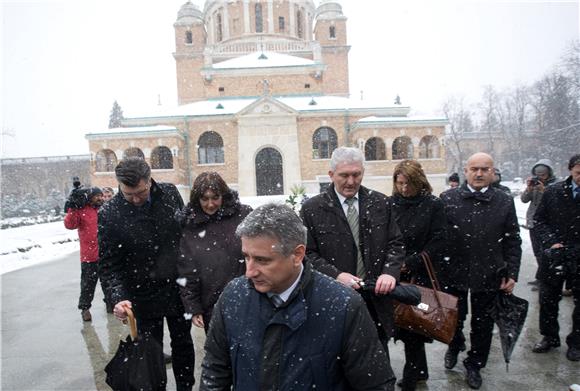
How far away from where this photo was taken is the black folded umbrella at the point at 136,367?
2.71 meters

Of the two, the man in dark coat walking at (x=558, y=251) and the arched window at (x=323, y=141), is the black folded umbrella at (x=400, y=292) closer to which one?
the man in dark coat walking at (x=558, y=251)

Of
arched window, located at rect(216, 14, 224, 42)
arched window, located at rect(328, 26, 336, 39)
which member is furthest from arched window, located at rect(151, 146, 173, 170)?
arched window, located at rect(328, 26, 336, 39)

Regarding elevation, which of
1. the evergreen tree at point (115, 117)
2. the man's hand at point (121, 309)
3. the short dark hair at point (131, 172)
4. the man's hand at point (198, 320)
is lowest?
the man's hand at point (198, 320)

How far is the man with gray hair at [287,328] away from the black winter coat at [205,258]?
1.38m

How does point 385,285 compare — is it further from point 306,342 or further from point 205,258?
point 205,258

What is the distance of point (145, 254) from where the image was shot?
128 inches

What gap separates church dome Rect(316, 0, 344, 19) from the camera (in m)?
38.0

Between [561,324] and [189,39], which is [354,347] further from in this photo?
[189,39]

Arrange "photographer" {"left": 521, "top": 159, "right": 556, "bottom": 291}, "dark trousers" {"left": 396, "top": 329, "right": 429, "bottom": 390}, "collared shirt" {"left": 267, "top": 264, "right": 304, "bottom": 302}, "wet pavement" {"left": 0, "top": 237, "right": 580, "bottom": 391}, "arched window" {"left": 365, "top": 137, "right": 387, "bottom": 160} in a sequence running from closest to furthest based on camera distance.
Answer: "collared shirt" {"left": 267, "top": 264, "right": 304, "bottom": 302}, "dark trousers" {"left": 396, "top": 329, "right": 429, "bottom": 390}, "wet pavement" {"left": 0, "top": 237, "right": 580, "bottom": 391}, "photographer" {"left": 521, "top": 159, "right": 556, "bottom": 291}, "arched window" {"left": 365, "top": 137, "right": 387, "bottom": 160}

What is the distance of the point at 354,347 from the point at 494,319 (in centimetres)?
262

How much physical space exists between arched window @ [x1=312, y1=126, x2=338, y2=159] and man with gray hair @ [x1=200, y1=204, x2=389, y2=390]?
97.4 feet

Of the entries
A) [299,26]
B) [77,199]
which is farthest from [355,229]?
[299,26]

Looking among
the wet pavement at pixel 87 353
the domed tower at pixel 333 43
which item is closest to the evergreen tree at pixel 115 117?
the domed tower at pixel 333 43

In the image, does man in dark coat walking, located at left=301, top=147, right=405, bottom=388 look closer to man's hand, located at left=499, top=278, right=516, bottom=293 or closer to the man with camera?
man's hand, located at left=499, top=278, right=516, bottom=293
